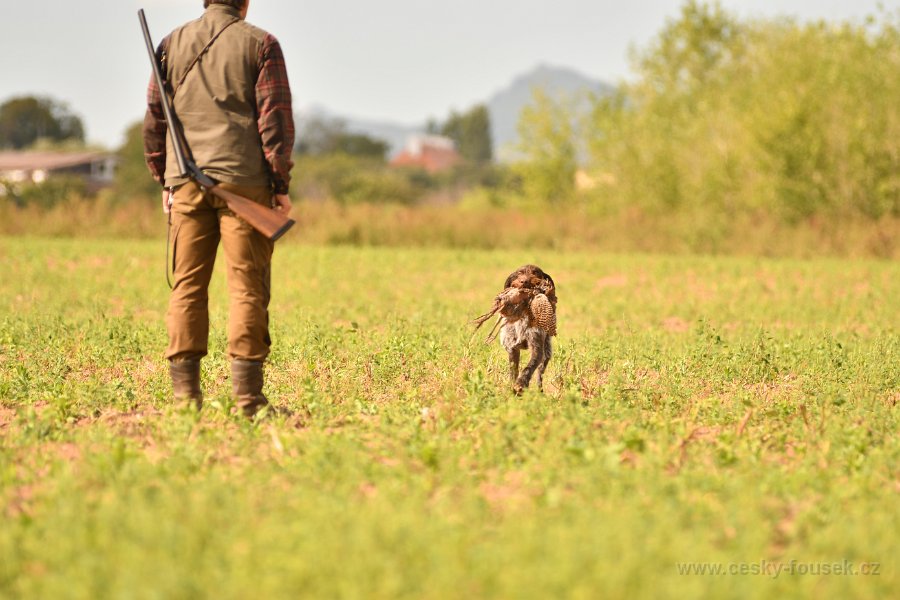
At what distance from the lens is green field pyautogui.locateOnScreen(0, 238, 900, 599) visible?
→ 3.79 metres

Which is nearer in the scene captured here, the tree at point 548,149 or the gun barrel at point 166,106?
the gun barrel at point 166,106

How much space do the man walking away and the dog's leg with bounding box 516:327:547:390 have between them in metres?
1.75

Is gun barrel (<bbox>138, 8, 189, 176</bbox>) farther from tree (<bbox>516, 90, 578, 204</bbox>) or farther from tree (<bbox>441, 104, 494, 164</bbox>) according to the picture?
tree (<bbox>441, 104, 494, 164</bbox>)

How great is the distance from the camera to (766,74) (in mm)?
31266

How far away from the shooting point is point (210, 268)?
6.49 metres

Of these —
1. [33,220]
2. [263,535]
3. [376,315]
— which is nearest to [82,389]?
[263,535]

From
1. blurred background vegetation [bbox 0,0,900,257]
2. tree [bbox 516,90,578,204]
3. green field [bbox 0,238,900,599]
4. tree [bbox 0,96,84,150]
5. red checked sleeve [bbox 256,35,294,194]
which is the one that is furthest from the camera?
tree [bbox 0,96,84,150]

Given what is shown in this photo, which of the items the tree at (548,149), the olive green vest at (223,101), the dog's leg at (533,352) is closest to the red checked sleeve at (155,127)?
the olive green vest at (223,101)

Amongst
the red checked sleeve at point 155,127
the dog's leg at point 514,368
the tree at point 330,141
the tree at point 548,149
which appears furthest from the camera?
the tree at point 330,141

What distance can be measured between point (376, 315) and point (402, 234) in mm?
13380

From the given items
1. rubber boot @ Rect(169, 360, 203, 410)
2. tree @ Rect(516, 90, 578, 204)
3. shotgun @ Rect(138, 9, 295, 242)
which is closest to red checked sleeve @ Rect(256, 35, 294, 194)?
shotgun @ Rect(138, 9, 295, 242)

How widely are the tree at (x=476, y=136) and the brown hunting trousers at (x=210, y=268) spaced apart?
16769 cm

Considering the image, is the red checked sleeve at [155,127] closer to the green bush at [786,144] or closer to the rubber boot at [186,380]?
the rubber boot at [186,380]

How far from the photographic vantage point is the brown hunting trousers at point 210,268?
6.31 meters
